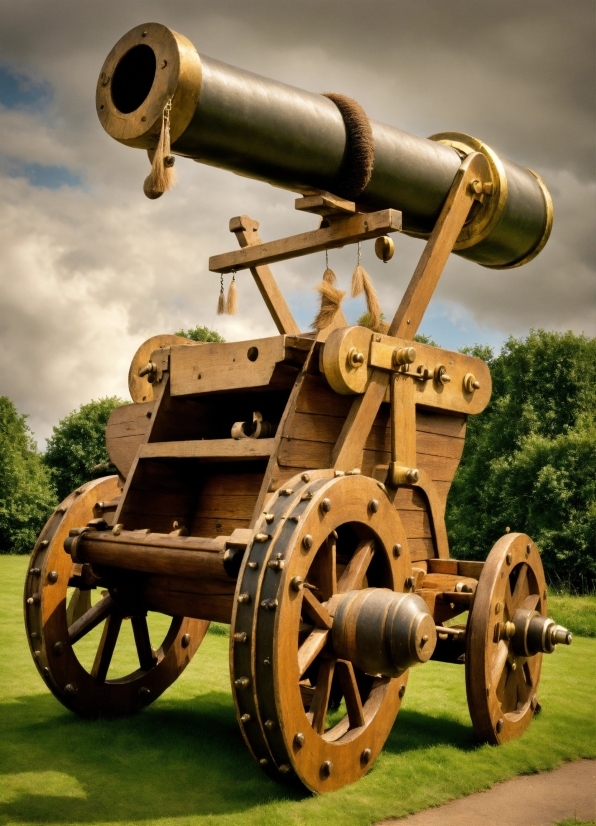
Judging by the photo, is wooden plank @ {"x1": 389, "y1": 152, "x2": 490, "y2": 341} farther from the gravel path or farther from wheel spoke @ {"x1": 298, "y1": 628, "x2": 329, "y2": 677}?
the gravel path

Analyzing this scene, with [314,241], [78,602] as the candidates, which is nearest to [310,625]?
[314,241]

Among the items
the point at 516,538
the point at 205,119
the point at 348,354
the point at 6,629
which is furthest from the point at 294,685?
the point at 6,629

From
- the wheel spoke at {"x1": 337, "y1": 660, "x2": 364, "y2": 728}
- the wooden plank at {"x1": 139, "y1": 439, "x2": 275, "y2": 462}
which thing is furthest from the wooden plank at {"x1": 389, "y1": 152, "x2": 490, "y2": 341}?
the wheel spoke at {"x1": 337, "y1": 660, "x2": 364, "y2": 728}

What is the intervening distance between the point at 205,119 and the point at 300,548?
2.06 m

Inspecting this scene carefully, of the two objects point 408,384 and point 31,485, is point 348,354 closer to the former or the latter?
point 408,384

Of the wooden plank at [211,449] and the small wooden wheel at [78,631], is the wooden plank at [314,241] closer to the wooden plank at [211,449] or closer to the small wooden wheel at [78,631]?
the wooden plank at [211,449]

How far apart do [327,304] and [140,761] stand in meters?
2.71

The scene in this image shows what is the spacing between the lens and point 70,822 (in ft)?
12.8

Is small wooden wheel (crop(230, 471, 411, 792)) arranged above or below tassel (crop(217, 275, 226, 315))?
below

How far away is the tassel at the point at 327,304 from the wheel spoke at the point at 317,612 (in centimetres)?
158

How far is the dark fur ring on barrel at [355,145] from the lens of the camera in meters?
4.89

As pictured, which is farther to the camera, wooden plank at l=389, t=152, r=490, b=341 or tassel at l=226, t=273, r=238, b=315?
tassel at l=226, t=273, r=238, b=315

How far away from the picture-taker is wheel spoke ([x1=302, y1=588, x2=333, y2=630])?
4.10 m

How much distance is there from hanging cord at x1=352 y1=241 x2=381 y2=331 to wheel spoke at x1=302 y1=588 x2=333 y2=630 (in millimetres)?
1906
